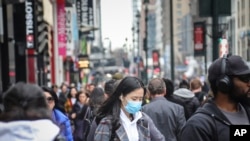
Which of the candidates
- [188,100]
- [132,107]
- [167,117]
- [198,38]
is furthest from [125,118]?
[198,38]

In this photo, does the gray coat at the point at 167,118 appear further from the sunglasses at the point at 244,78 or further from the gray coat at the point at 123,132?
the sunglasses at the point at 244,78

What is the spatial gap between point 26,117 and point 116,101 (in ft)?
7.83

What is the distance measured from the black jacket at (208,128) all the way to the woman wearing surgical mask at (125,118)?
70.9 inches

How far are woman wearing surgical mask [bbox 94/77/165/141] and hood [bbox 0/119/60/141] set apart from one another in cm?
210

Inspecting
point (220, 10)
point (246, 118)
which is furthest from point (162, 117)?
point (220, 10)

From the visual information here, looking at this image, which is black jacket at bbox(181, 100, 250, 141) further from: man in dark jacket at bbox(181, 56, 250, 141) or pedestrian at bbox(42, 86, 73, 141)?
pedestrian at bbox(42, 86, 73, 141)

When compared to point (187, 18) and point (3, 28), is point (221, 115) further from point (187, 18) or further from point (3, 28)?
point (187, 18)

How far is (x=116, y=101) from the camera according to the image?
6188mm

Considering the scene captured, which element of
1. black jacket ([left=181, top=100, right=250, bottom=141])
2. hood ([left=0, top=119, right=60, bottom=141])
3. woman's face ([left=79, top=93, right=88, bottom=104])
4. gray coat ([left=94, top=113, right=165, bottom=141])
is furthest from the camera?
woman's face ([left=79, top=93, right=88, bottom=104])

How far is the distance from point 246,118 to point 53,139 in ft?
4.05

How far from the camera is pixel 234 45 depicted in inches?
3241

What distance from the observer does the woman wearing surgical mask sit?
599cm

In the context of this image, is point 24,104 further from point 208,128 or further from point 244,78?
point 244,78

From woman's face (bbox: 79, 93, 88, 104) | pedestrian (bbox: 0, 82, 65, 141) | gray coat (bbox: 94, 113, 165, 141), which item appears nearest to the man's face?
pedestrian (bbox: 0, 82, 65, 141)
